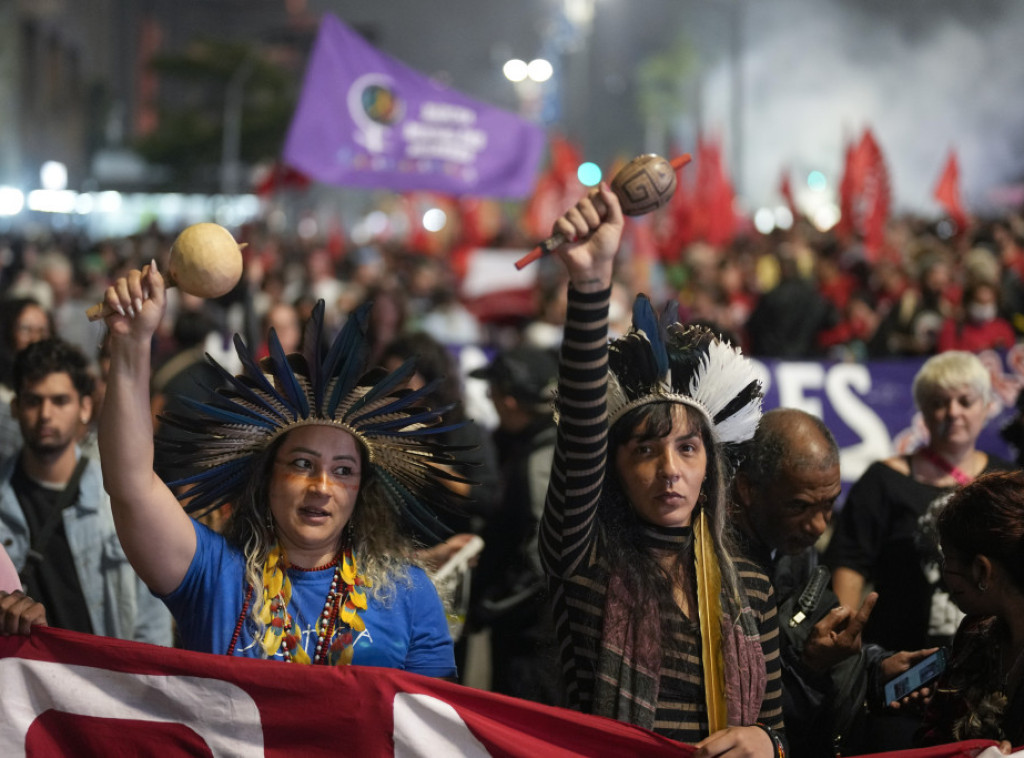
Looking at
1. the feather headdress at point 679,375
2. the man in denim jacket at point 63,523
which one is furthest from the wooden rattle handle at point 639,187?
the man in denim jacket at point 63,523

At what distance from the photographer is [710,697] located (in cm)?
294

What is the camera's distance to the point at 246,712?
9.83 ft

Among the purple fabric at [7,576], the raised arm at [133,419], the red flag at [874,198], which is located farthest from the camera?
the red flag at [874,198]

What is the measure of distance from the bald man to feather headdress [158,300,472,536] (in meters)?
0.89

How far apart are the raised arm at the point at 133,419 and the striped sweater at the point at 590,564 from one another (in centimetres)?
89

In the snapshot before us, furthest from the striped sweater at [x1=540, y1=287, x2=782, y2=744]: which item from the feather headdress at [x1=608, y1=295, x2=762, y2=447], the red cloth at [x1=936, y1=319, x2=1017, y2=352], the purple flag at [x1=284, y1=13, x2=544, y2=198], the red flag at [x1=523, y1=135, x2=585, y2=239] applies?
the red flag at [x1=523, y1=135, x2=585, y2=239]

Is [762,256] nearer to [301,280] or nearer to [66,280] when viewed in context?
[301,280]

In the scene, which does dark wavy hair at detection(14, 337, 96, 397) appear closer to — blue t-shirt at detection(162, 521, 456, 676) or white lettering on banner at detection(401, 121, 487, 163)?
blue t-shirt at detection(162, 521, 456, 676)


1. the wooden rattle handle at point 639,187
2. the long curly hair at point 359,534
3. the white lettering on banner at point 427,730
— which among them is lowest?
the white lettering on banner at point 427,730

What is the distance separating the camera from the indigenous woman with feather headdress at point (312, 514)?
306 cm

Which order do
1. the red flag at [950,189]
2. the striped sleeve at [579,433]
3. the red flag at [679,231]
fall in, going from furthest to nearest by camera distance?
the red flag at [679,231] → the red flag at [950,189] → the striped sleeve at [579,433]

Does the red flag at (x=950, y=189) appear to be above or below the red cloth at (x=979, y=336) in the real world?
above

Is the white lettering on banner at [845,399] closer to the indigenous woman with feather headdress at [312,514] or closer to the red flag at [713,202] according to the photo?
the indigenous woman with feather headdress at [312,514]

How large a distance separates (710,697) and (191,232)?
1.57 metres
